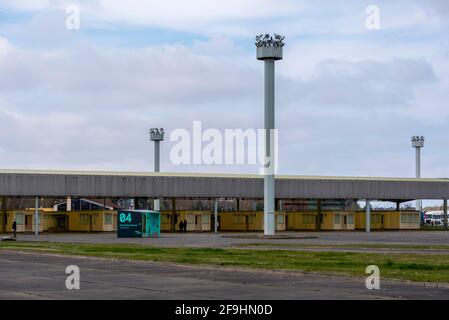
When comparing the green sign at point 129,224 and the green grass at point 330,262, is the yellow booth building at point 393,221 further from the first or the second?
the green grass at point 330,262

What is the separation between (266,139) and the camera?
7469 cm

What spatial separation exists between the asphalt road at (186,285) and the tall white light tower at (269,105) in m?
42.2

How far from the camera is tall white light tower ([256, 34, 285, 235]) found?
75.3 metres

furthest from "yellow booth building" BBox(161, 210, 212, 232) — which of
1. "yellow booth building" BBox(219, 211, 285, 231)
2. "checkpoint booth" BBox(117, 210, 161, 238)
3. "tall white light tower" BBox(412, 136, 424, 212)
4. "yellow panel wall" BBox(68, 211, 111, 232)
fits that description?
"tall white light tower" BBox(412, 136, 424, 212)

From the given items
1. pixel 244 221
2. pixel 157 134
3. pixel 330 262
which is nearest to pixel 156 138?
pixel 157 134

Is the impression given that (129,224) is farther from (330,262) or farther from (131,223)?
(330,262)

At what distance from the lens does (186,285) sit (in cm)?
2495

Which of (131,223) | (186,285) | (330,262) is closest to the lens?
(186,285)

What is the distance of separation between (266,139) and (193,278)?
156 ft

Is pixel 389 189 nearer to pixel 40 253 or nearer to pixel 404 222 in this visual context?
pixel 404 222

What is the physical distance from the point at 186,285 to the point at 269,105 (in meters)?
51.9

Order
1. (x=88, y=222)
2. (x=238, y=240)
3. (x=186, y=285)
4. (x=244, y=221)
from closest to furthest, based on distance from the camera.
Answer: (x=186, y=285) < (x=238, y=240) < (x=88, y=222) < (x=244, y=221)

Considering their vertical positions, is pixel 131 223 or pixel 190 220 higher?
pixel 131 223

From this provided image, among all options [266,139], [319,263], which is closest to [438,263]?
[319,263]
